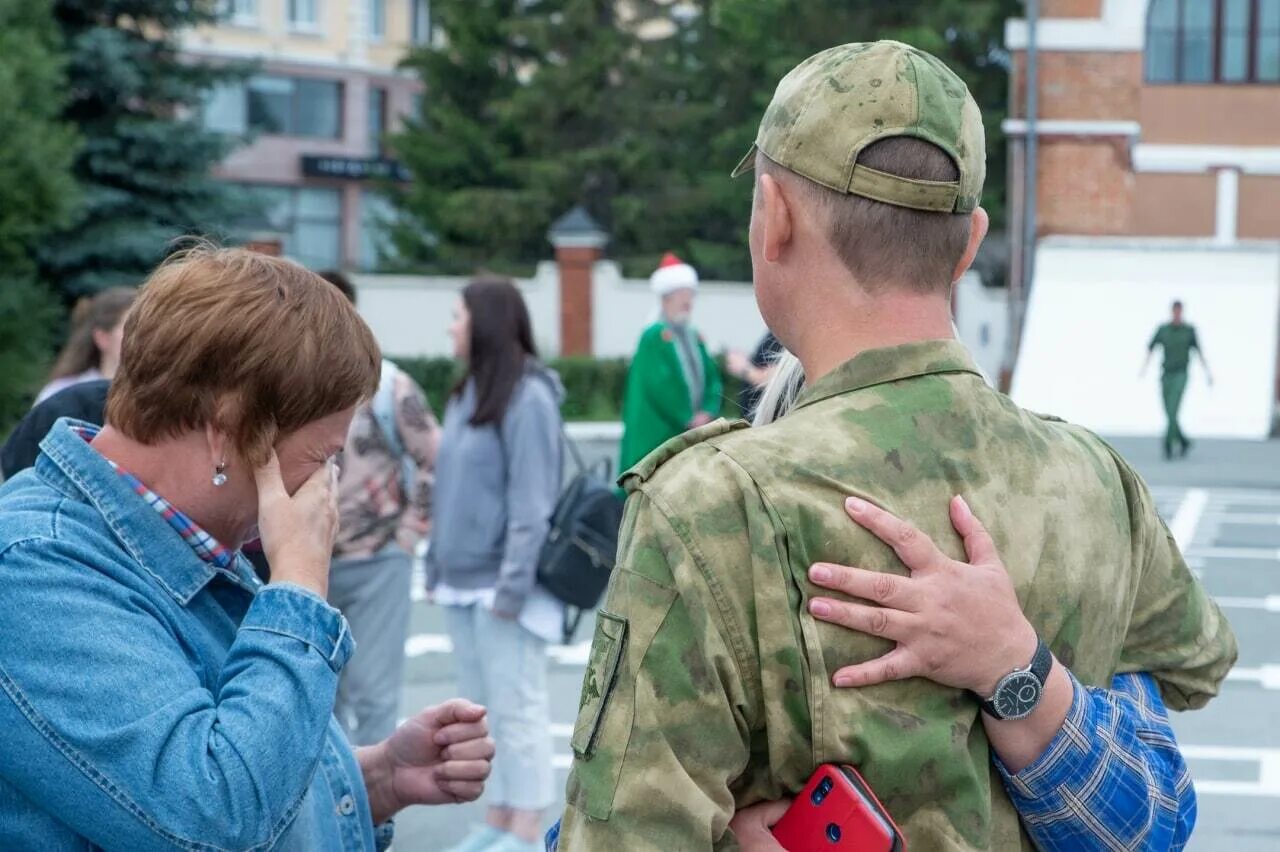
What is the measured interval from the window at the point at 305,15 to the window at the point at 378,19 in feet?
6.33

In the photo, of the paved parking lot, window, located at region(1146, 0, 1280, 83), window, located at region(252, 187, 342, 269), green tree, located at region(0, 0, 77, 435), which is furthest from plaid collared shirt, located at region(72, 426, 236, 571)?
window, located at region(252, 187, 342, 269)

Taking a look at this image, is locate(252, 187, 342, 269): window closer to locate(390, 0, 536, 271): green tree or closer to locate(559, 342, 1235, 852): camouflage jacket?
locate(390, 0, 536, 271): green tree

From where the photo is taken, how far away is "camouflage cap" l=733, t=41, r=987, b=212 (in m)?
1.80

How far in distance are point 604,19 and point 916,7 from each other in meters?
6.54

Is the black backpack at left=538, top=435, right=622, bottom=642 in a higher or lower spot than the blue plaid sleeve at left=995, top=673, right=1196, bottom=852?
lower

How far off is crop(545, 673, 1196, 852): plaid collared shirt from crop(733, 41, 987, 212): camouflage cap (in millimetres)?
599

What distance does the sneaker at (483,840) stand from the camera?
5680mm

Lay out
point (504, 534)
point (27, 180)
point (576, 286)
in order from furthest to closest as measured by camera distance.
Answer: point (576, 286)
point (27, 180)
point (504, 534)

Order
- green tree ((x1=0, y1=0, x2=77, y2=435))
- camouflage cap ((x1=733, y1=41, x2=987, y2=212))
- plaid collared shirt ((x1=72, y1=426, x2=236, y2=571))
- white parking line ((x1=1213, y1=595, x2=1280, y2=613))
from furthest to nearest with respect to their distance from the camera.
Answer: green tree ((x1=0, y1=0, x2=77, y2=435)) < white parking line ((x1=1213, y1=595, x2=1280, y2=613)) < plaid collared shirt ((x1=72, y1=426, x2=236, y2=571)) < camouflage cap ((x1=733, y1=41, x2=987, y2=212))

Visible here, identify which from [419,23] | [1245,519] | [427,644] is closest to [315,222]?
[419,23]

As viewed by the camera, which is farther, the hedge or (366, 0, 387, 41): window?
(366, 0, 387, 41): window

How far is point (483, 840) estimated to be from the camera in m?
5.73

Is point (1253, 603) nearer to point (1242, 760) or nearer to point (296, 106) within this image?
point (1242, 760)

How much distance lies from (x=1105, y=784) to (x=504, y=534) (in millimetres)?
3996
